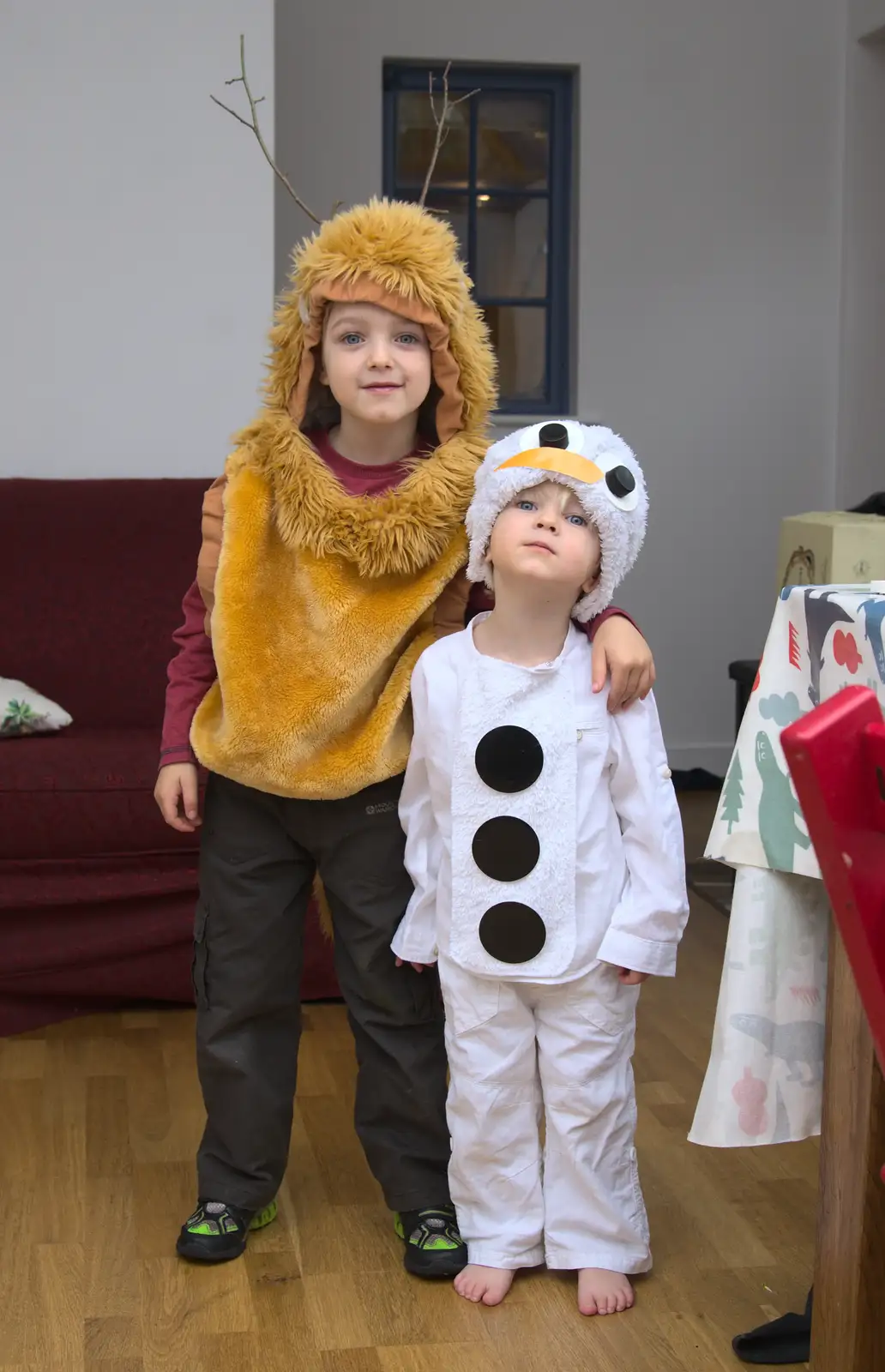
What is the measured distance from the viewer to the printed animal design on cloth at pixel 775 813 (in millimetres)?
1311

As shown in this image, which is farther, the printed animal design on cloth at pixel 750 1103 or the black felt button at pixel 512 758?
the black felt button at pixel 512 758

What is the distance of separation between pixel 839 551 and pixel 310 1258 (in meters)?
1.63

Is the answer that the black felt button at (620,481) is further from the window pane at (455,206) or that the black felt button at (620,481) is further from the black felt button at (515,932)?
the window pane at (455,206)

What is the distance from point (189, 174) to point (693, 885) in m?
1.91

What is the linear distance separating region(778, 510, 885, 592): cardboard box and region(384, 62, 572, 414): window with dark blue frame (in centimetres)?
179

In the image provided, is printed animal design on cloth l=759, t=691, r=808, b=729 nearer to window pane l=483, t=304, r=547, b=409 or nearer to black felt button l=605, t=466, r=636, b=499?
black felt button l=605, t=466, r=636, b=499

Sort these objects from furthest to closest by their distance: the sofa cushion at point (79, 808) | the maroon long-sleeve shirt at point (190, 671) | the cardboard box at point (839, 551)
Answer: the cardboard box at point (839, 551), the sofa cushion at point (79, 808), the maroon long-sleeve shirt at point (190, 671)

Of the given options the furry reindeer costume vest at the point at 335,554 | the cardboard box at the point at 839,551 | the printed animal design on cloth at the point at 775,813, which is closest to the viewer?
the printed animal design on cloth at the point at 775,813

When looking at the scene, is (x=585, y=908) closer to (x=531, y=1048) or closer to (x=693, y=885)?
(x=531, y=1048)

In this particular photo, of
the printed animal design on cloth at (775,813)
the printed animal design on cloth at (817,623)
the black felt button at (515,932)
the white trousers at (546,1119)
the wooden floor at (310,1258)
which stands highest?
the printed animal design on cloth at (817,623)

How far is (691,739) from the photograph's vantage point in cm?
469

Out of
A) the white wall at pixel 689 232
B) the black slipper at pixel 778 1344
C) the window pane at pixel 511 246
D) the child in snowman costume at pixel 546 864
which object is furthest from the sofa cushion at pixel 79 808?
the window pane at pixel 511 246

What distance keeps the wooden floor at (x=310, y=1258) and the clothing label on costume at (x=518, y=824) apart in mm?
375

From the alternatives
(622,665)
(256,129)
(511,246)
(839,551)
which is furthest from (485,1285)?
(511,246)
